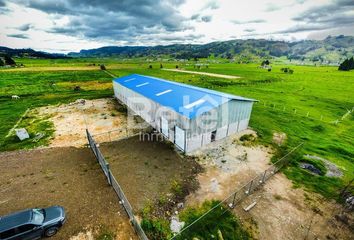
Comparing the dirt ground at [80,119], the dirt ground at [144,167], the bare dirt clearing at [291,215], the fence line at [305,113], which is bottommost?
the fence line at [305,113]

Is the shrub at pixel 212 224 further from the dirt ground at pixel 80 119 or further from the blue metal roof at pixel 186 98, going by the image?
the dirt ground at pixel 80 119

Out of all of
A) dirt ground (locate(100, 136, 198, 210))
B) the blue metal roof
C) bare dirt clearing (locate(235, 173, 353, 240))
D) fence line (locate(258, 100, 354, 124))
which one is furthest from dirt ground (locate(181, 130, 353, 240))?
fence line (locate(258, 100, 354, 124))

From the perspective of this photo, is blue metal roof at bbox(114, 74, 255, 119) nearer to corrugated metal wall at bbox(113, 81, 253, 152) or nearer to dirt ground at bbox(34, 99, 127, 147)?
corrugated metal wall at bbox(113, 81, 253, 152)

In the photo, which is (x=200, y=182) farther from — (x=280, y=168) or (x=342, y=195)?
(x=342, y=195)

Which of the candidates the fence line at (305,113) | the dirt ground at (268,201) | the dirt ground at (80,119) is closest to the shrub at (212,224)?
the dirt ground at (268,201)

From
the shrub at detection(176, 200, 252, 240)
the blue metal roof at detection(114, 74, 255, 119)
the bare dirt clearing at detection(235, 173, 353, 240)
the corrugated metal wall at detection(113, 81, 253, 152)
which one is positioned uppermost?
the blue metal roof at detection(114, 74, 255, 119)

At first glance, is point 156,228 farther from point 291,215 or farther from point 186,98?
point 186,98
